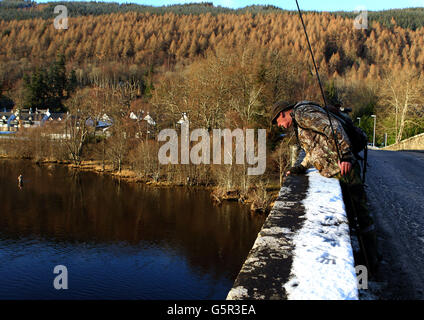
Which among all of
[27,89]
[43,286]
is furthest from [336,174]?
[27,89]

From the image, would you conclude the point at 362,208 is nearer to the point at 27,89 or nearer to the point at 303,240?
the point at 303,240

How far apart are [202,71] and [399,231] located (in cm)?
4602

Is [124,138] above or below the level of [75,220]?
above

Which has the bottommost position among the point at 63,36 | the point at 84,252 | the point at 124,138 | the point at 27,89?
the point at 84,252

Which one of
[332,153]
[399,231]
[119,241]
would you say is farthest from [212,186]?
[332,153]

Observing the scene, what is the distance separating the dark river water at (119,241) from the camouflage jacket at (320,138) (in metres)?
14.7

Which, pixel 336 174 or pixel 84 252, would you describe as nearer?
pixel 336 174

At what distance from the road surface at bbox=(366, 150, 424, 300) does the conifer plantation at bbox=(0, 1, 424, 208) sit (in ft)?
9.29

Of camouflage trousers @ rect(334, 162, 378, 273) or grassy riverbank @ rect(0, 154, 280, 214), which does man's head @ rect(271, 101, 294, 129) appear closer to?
camouflage trousers @ rect(334, 162, 378, 273)

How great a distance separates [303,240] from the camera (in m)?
3.45

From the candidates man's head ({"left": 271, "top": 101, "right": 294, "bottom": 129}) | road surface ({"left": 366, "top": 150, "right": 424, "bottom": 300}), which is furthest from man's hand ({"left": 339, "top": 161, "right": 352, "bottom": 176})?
man's head ({"left": 271, "top": 101, "right": 294, "bottom": 129})

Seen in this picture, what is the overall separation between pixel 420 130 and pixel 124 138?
114ft

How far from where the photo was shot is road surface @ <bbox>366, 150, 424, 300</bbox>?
4051 mm

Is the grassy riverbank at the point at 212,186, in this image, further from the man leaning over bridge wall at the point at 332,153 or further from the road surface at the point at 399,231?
the man leaning over bridge wall at the point at 332,153
